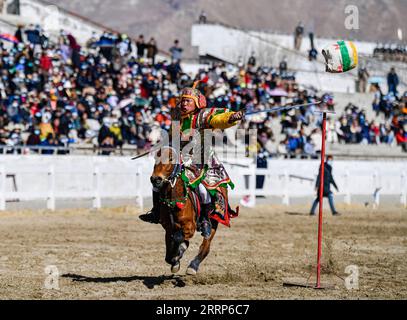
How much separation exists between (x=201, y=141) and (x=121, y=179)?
14871 mm

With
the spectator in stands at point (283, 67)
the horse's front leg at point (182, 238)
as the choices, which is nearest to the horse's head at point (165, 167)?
the horse's front leg at point (182, 238)

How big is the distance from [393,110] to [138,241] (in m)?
24.3

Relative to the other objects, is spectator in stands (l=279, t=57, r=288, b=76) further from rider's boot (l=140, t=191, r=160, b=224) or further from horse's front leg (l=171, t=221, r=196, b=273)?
horse's front leg (l=171, t=221, r=196, b=273)

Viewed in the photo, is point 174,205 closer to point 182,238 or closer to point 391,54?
point 182,238

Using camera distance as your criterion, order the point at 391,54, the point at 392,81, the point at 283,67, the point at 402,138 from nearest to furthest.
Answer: the point at 402,138
the point at 283,67
the point at 392,81
the point at 391,54

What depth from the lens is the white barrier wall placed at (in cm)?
2439

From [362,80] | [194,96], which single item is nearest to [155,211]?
[194,96]

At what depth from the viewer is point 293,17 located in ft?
563

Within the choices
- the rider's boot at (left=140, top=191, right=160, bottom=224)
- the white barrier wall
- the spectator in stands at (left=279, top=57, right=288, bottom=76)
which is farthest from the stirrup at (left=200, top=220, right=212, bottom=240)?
the spectator in stands at (left=279, top=57, right=288, bottom=76)

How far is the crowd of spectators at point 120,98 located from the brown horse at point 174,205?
14.2 m

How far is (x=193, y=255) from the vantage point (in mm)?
16203

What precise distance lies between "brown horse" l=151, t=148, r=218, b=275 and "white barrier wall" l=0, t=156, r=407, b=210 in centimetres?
1224

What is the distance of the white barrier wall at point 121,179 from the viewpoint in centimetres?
2439

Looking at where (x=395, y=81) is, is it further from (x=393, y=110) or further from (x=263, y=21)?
(x=263, y=21)
